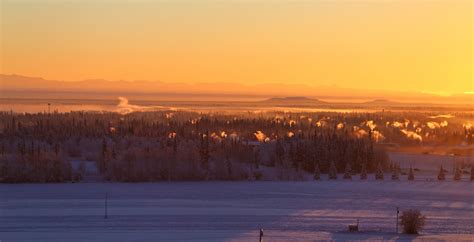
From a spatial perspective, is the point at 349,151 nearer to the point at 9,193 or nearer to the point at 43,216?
the point at 9,193

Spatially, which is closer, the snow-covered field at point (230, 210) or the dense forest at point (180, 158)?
the snow-covered field at point (230, 210)

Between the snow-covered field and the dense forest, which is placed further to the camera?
the dense forest

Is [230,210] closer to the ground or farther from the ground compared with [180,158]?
closer to the ground

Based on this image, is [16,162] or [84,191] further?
[16,162]

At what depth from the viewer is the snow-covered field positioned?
1992cm

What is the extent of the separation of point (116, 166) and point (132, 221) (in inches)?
563

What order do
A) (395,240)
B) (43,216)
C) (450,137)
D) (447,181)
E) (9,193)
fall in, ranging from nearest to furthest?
(395,240) → (43,216) → (9,193) → (447,181) → (450,137)

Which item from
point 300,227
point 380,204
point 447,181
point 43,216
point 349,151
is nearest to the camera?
point 300,227

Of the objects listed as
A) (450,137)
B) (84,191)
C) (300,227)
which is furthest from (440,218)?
(450,137)

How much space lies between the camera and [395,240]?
1936 cm

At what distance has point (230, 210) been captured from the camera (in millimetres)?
24312

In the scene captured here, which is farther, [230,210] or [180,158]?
[180,158]

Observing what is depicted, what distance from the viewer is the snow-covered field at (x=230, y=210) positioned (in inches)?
784

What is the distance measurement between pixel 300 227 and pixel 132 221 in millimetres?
4998
